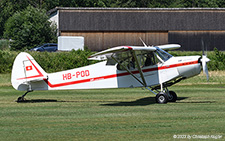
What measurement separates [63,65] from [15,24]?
81.0 feet

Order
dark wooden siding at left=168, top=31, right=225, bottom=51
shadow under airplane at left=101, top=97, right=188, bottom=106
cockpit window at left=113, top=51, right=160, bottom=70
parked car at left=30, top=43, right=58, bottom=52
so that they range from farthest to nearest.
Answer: dark wooden siding at left=168, top=31, right=225, bottom=51 < parked car at left=30, top=43, right=58, bottom=52 < cockpit window at left=113, top=51, right=160, bottom=70 < shadow under airplane at left=101, top=97, right=188, bottom=106

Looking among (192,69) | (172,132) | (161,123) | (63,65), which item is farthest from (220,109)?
(63,65)

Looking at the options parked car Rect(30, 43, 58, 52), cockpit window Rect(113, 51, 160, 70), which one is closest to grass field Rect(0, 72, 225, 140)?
cockpit window Rect(113, 51, 160, 70)

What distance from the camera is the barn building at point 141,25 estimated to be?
5609 cm

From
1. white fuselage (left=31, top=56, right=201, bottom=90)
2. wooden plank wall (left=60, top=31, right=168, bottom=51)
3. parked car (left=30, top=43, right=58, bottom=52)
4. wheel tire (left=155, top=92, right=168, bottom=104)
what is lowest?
wheel tire (left=155, top=92, right=168, bottom=104)

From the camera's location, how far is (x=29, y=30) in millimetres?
56156

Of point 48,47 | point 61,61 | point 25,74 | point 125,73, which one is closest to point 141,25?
point 48,47

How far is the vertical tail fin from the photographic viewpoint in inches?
752

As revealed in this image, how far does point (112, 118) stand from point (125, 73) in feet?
16.0

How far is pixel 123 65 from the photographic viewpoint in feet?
59.6

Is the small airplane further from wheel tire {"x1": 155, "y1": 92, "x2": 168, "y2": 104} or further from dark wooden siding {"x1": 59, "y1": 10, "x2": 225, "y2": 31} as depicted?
dark wooden siding {"x1": 59, "y1": 10, "x2": 225, "y2": 31}

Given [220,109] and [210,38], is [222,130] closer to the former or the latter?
[220,109]

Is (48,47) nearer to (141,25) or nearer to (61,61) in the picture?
(141,25)

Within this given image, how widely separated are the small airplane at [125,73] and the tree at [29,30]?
3642cm
